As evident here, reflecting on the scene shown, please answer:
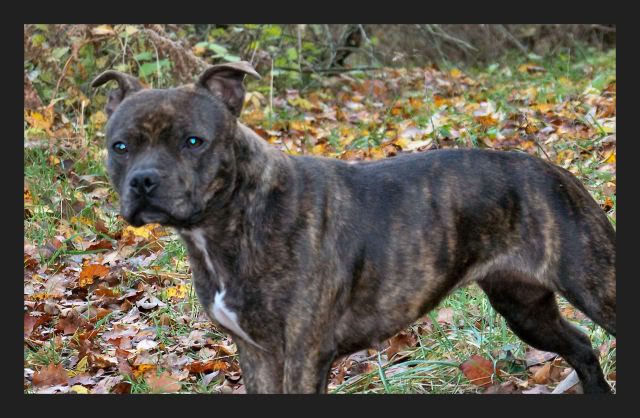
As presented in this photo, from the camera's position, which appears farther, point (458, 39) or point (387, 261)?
point (458, 39)

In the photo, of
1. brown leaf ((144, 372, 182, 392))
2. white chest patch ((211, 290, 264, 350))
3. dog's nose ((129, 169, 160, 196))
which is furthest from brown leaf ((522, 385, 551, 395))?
dog's nose ((129, 169, 160, 196))

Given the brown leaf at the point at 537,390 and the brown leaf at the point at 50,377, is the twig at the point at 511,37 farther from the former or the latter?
the brown leaf at the point at 50,377

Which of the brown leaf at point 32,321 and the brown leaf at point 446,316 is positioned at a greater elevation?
the brown leaf at point 446,316

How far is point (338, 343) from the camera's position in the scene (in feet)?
13.1

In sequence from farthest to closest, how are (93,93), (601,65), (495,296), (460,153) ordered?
(601,65), (93,93), (495,296), (460,153)

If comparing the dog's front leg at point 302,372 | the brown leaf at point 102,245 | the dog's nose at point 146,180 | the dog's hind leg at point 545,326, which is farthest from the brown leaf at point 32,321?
the dog's hind leg at point 545,326

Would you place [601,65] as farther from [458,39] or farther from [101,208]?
[101,208]

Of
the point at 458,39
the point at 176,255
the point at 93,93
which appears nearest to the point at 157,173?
the point at 176,255

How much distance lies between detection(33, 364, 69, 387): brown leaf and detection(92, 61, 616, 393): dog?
1.26 metres

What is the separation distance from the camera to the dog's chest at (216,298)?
12.6ft

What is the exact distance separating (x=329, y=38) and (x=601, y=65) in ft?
13.3

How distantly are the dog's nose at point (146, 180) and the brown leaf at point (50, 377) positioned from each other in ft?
5.71

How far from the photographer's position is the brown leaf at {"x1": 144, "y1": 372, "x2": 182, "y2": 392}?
15.0 feet

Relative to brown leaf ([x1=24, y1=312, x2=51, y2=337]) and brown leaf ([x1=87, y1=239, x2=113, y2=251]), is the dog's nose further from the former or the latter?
brown leaf ([x1=87, y1=239, x2=113, y2=251])
